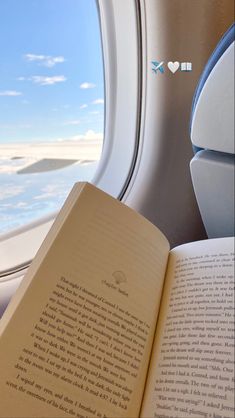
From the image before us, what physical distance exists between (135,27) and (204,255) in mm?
595

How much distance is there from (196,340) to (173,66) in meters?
0.64

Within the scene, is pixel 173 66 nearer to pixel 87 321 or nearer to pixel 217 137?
pixel 217 137

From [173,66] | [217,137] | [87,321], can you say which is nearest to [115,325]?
[87,321]

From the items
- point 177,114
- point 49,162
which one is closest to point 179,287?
point 177,114

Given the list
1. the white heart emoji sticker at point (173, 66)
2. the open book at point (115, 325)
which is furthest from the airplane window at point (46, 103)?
the open book at point (115, 325)

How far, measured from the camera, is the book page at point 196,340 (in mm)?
466

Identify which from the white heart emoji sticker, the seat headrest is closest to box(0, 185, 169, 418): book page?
the seat headrest

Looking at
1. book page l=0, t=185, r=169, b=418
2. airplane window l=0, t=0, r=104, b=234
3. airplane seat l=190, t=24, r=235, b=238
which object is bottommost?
book page l=0, t=185, r=169, b=418

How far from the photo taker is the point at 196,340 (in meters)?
0.51

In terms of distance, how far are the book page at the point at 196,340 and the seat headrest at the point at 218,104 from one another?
114mm

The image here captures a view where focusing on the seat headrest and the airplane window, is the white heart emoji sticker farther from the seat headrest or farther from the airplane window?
the seat headrest

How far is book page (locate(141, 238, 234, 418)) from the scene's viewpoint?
0.47 m

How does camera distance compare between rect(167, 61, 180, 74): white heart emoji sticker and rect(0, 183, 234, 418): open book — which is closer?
rect(0, 183, 234, 418): open book

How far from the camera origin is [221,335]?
49 cm
